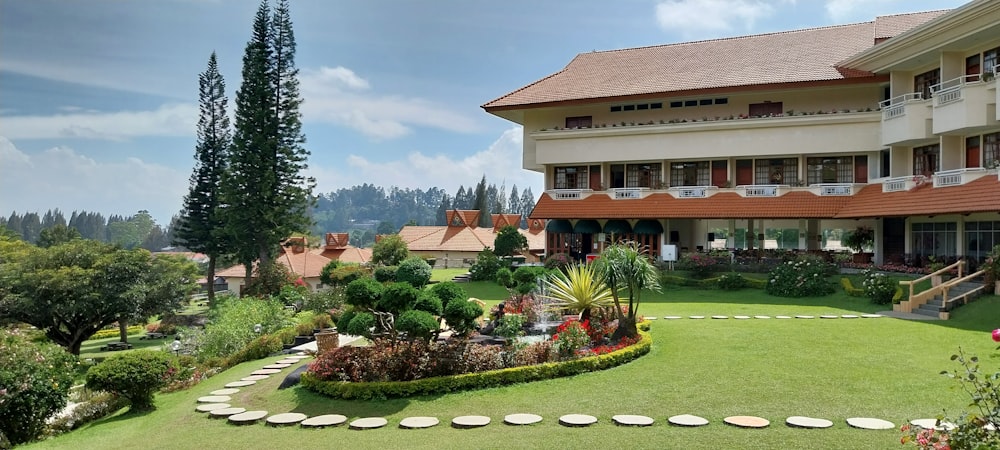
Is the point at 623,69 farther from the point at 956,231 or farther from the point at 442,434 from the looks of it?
the point at 442,434

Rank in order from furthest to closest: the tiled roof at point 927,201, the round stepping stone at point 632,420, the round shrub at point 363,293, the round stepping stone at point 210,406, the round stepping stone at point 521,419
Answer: the tiled roof at point 927,201
the round shrub at point 363,293
the round stepping stone at point 210,406
the round stepping stone at point 521,419
the round stepping stone at point 632,420

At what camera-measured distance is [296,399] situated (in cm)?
1088

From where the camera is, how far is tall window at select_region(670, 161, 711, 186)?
28.5 meters

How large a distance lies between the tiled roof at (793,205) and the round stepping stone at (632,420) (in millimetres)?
14194

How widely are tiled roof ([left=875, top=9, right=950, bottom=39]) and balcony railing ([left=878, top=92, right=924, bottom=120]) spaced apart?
3.12 meters

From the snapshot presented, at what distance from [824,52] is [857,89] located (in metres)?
2.21

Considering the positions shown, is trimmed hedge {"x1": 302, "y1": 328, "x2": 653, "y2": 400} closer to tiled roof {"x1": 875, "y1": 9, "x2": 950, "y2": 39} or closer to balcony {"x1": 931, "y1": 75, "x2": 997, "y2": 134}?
balcony {"x1": 931, "y1": 75, "x2": 997, "y2": 134}

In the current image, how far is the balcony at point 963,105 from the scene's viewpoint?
19234 millimetres

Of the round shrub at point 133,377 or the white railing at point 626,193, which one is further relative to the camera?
the white railing at point 626,193

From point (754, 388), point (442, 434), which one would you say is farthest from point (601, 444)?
point (754, 388)

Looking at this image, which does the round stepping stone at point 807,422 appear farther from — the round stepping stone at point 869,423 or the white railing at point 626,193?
the white railing at point 626,193

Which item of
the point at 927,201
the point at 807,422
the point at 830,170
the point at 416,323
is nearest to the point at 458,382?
the point at 416,323

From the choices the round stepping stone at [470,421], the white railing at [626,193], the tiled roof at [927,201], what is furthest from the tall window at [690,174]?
the round stepping stone at [470,421]

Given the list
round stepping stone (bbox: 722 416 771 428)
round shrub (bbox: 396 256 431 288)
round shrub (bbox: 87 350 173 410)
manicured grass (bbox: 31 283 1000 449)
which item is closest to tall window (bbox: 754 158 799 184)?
manicured grass (bbox: 31 283 1000 449)
